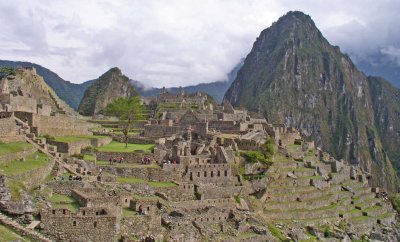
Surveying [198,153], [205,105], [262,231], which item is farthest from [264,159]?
[205,105]

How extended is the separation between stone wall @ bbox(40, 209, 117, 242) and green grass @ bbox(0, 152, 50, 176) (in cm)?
385

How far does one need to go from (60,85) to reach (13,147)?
288ft

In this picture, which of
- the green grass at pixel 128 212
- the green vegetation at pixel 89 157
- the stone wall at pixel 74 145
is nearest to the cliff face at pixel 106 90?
the stone wall at pixel 74 145

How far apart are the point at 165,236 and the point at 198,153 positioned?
53.4 feet

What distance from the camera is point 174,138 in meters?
49.4

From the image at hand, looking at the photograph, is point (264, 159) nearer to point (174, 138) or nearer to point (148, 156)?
point (174, 138)

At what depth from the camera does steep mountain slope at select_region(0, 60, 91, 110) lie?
10281 cm

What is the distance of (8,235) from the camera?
1853 cm

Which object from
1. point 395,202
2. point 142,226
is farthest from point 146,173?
point 395,202

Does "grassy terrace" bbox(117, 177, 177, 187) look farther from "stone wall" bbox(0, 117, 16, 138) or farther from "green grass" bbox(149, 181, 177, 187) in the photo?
"stone wall" bbox(0, 117, 16, 138)

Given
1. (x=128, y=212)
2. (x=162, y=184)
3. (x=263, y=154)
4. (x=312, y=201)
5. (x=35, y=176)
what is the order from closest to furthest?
1. (x=35, y=176)
2. (x=128, y=212)
3. (x=162, y=184)
4. (x=263, y=154)
5. (x=312, y=201)

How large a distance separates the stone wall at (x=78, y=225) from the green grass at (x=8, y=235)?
2717 millimetres

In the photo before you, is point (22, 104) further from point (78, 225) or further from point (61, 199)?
point (78, 225)

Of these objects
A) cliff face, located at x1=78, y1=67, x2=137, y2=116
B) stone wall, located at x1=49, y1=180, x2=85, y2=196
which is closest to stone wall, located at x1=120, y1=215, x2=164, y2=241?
stone wall, located at x1=49, y1=180, x2=85, y2=196
